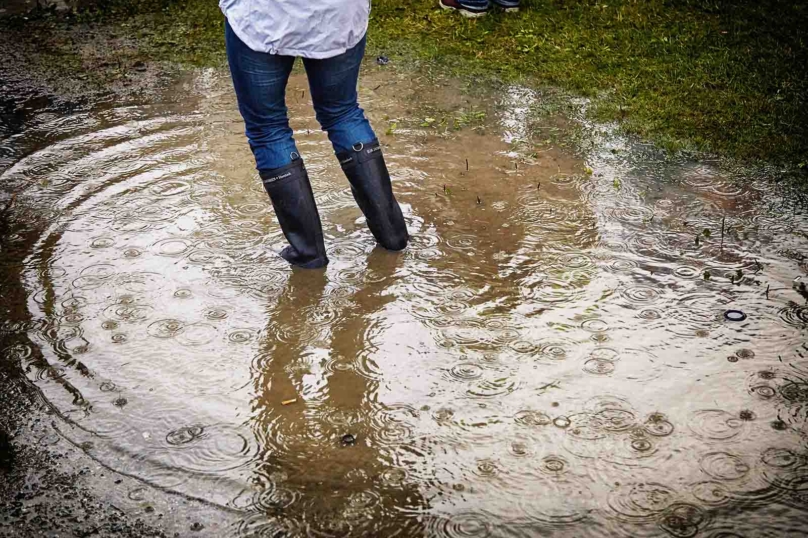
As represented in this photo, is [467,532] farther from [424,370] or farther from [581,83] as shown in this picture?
[581,83]

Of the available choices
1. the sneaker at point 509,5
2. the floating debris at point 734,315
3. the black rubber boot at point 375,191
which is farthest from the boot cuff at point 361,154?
the sneaker at point 509,5

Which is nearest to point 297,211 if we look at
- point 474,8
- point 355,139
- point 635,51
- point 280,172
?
point 280,172

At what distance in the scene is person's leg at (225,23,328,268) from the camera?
3182 mm

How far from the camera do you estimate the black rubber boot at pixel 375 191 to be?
3.55m

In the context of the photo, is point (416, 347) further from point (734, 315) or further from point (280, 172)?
point (734, 315)

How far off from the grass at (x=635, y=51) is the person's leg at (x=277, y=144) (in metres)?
2.36

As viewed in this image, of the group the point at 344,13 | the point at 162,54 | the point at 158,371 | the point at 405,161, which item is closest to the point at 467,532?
the point at 158,371

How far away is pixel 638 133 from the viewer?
4.88 metres

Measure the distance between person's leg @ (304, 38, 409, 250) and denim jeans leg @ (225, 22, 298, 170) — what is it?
0.49ft

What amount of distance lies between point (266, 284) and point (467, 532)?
64.8 inches

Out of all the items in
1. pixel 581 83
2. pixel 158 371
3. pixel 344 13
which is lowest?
pixel 581 83

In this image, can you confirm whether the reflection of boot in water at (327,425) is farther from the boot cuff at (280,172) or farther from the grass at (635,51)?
the grass at (635,51)

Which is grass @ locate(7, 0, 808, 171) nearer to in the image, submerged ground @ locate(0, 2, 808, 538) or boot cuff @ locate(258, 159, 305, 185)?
submerged ground @ locate(0, 2, 808, 538)

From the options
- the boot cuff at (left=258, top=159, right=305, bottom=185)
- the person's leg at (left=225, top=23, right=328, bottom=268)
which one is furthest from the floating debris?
the boot cuff at (left=258, top=159, right=305, bottom=185)
